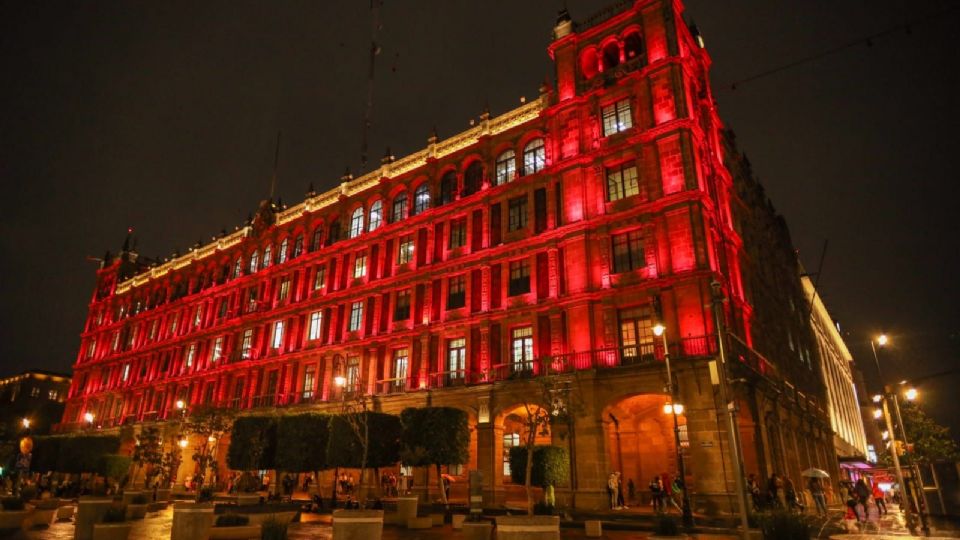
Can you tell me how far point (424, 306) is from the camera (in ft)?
119

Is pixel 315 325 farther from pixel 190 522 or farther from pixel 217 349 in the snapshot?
pixel 190 522

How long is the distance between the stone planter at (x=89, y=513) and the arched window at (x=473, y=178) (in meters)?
25.9

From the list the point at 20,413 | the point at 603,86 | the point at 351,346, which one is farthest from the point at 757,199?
the point at 20,413

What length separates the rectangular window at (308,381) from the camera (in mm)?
40750

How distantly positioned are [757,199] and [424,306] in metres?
28.2

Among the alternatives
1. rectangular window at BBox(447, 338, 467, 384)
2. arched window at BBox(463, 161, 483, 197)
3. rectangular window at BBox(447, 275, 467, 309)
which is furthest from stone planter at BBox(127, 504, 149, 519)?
arched window at BBox(463, 161, 483, 197)

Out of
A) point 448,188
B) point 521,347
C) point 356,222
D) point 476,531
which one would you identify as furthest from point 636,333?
point 356,222

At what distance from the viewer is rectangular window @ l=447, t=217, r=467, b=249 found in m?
36.3

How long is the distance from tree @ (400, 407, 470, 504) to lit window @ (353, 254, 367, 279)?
16930 millimetres

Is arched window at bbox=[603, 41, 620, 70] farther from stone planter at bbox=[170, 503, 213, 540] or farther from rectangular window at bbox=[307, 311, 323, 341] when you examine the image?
stone planter at bbox=[170, 503, 213, 540]

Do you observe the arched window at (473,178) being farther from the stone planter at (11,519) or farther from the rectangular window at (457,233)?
the stone planter at (11,519)

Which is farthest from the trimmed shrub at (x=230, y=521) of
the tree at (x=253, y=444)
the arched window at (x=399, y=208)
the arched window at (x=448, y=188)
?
the arched window at (x=399, y=208)

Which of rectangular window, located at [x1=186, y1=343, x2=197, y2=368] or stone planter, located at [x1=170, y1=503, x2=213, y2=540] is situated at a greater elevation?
rectangular window, located at [x1=186, y1=343, x2=197, y2=368]

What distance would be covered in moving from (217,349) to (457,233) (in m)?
27.5
